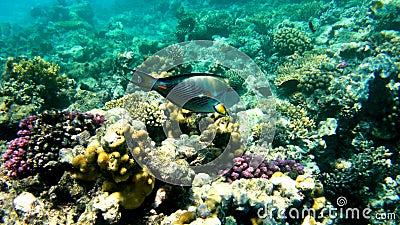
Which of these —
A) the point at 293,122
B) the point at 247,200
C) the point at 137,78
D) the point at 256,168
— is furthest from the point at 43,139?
the point at 293,122

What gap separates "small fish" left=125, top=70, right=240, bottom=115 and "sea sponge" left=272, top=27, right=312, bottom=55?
24.6 ft

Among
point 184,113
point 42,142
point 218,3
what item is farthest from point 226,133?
point 218,3

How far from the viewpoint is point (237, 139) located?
3.82m

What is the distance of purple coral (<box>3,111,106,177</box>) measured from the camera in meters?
2.87

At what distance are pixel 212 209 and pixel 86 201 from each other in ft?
4.39

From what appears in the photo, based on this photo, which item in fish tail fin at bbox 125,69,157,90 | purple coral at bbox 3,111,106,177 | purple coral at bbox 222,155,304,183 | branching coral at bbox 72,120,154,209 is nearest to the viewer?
fish tail fin at bbox 125,69,157,90

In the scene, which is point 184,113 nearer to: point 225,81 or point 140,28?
point 225,81

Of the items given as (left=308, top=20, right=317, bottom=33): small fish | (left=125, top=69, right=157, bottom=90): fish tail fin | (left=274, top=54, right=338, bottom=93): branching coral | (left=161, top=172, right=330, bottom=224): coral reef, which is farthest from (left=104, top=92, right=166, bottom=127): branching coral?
(left=308, top=20, right=317, bottom=33): small fish

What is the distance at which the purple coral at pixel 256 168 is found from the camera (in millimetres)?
3668

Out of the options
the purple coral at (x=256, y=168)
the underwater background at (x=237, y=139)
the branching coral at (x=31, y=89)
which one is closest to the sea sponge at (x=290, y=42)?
the underwater background at (x=237, y=139)

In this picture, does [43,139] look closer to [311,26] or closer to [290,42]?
[290,42]

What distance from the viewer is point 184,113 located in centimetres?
376

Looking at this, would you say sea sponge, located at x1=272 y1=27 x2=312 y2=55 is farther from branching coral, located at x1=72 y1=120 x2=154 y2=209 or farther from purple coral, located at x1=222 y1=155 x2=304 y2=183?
branching coral, located at x1=72 y1=120 x2=154 y2=209

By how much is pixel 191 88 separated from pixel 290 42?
783 cm
